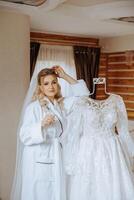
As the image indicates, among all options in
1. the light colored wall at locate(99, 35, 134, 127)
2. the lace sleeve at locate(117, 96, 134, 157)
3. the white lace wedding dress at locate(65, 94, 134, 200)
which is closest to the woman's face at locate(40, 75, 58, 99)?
the white lace wedding dress at locate(65, 94, 134, 200)

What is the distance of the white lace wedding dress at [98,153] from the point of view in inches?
112

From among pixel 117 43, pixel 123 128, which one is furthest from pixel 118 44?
pixel 123 128

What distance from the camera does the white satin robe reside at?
8.90ft

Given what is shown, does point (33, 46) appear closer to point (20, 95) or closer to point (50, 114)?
point (20, 95)

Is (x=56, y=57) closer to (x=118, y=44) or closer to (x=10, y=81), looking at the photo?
(x=118, y=44)

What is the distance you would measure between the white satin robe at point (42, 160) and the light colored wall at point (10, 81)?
0.66m

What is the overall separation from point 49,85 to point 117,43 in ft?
10.2

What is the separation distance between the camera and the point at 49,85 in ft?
9.11

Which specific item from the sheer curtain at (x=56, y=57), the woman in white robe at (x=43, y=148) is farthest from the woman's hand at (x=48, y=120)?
the sheer curtain at (x=56, y=57)

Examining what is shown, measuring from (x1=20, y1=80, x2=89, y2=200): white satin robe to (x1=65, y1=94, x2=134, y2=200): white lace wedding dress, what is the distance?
0.58 feet

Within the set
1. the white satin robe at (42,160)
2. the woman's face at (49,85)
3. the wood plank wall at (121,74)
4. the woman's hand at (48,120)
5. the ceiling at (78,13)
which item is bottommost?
the white satin robe at (42,160)

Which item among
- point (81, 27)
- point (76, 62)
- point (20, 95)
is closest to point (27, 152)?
point (20, 95)

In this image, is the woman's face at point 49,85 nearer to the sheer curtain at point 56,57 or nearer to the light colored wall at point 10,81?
the light colored wall at point 10,81

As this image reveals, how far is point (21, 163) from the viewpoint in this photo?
2.95 metres
